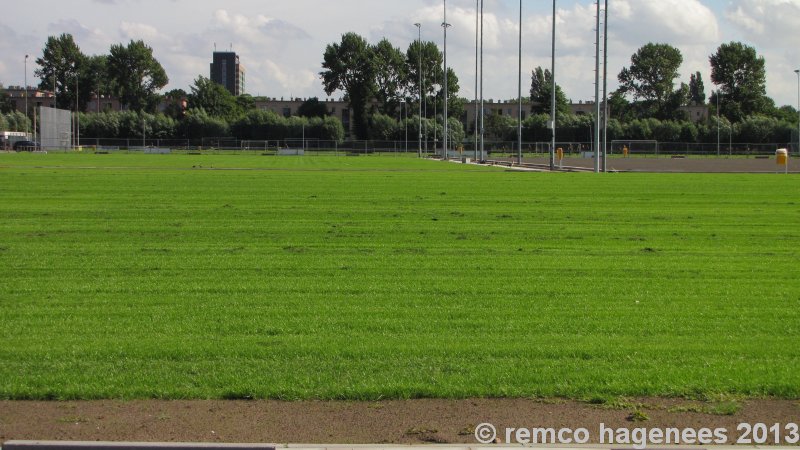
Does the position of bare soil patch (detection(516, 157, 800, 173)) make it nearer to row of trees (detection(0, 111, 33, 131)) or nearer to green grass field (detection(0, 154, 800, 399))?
green grass field (detection(0, 154, 800, 399))

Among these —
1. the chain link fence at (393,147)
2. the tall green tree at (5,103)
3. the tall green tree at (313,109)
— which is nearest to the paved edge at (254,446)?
the chain link fence at (393,147)

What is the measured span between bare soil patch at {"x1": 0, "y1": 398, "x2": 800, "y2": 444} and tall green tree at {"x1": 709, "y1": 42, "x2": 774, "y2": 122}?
547 ft


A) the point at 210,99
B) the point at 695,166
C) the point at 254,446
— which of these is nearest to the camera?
the point at 254,446

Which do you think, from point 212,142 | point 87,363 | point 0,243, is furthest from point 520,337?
point 212,142

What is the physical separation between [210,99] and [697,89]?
109146mm

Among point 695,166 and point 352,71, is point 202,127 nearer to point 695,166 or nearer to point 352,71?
point 352,71

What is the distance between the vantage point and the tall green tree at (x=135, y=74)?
6890 inches

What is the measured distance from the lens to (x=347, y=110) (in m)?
180

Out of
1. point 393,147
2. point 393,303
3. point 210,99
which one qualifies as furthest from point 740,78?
point 393,303

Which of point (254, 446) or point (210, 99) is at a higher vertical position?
point (210, 99)

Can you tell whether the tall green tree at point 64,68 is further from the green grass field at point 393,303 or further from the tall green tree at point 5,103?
the green grass field at point 393,303

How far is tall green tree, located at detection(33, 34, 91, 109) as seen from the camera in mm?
175375

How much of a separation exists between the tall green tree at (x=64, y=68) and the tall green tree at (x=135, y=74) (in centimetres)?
679

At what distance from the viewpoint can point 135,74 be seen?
579ft
